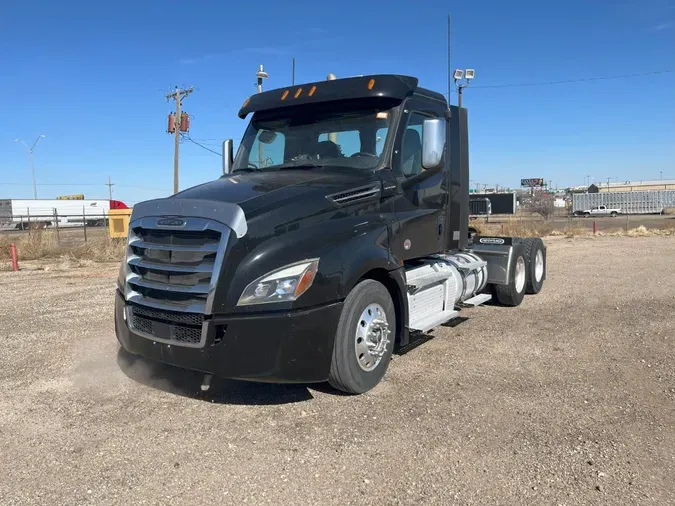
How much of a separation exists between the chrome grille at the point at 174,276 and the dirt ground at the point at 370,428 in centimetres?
70

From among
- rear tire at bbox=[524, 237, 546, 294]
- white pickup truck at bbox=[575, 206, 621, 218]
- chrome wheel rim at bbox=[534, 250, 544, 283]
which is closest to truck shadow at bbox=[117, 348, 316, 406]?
rear tire at bbox=[524, 237, 546, 294]

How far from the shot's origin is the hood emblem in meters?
3.99

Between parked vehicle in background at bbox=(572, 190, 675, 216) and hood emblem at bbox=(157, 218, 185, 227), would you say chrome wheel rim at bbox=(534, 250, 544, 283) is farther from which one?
parked vehicle in background at bbox=(572, 190, 675, 216)

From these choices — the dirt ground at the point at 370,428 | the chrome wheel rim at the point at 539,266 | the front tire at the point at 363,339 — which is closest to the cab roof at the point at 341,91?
the front tire at the point at 363,339

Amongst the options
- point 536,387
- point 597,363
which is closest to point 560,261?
point 597,363

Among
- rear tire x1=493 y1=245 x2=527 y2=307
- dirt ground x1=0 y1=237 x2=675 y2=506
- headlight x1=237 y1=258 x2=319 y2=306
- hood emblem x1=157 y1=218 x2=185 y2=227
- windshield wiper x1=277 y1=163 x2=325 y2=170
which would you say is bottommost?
dirt ground x1=0 y1=237 x2=675 y2=506

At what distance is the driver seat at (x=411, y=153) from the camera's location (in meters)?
5.25

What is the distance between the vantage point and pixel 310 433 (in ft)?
12.4

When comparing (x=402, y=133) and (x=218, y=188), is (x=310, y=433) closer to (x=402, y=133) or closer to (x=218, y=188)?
(x=218, y=188)

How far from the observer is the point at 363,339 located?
4391mm

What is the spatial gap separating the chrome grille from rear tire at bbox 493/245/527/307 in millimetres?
5479

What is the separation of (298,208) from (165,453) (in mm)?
1952

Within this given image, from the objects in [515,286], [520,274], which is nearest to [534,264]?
[520,274]

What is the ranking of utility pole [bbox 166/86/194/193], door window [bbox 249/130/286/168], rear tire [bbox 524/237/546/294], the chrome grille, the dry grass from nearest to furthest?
the chrome grille, door window [bbox 249/130/286/168], rear tire [bbox 524/237/546/294], the dry grass, utility pole [bbox 166/86/194/193]
